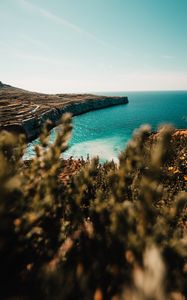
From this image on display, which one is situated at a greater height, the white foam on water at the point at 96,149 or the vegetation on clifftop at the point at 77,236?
the vegetation on clifftop at the point at 77,236

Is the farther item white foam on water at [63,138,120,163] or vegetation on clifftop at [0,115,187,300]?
white foam on water at [63,138,120,163]

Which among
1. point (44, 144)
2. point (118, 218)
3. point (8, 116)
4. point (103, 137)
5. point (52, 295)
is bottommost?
point (103, 137)

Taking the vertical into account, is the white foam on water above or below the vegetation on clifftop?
below

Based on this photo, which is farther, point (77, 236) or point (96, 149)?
point (96, 149)

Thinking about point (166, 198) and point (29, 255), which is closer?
point (29, 255)

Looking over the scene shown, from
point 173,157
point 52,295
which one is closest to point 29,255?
point 52,295

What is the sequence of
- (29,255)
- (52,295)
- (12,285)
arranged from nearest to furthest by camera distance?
(52,295)
(12,285)
(29,255)

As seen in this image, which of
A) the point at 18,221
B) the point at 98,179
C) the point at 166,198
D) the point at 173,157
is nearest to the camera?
the point at 18,221

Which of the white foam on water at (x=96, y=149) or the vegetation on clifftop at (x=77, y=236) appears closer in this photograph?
the vegetation on clifftop at (x=77, y=236)

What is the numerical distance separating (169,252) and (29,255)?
13.8 feet

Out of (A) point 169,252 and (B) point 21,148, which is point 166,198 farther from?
(B) point 21,148

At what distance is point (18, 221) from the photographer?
6.19 metres

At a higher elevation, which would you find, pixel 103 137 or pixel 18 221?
pixel 18 221

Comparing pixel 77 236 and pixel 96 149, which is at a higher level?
pixel 77 236
